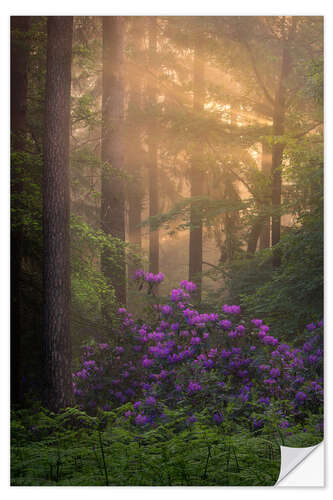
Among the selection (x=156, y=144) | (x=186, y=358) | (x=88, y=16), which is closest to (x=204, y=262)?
(x=186, y=358)

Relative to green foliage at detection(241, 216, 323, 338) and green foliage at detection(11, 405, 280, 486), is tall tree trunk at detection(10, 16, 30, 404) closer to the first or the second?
green foliage at detection(11, 405, 280, 486)

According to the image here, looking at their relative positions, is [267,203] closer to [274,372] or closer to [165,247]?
[165,247]

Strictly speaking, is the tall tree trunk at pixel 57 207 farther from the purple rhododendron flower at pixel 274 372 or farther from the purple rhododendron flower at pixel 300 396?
the purple rhododendron flower at pixel 300 396

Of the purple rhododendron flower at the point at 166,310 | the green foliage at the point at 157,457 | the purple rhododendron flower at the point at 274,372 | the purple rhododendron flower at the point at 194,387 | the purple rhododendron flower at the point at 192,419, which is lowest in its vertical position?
the green foliage at the point at 157,457

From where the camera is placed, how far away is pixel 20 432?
344 centimetres

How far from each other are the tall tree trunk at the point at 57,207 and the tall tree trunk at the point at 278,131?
6.08 feet

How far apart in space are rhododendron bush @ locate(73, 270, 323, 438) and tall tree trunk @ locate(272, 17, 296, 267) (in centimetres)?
92

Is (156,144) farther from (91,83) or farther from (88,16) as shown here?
(88,16)

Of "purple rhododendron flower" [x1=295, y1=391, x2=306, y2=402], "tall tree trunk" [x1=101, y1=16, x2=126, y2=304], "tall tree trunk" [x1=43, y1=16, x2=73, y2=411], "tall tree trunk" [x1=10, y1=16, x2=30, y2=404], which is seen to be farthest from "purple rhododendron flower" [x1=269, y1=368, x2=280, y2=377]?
"tall tree trunk" [x1=10, y1=16, x2=30, y2=404]

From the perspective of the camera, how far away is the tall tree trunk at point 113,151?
153 inches

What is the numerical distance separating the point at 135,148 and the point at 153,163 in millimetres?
219

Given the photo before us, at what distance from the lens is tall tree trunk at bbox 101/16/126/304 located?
389cm
